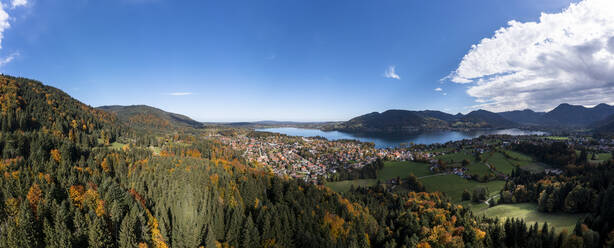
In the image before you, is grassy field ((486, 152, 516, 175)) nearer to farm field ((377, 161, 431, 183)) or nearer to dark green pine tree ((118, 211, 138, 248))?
farm field ((377, 161, 431, 183))

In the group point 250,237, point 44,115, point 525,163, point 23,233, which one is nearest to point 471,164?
point 525,163

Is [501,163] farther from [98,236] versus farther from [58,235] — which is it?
[58,235]

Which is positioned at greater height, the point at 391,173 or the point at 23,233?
the point at 23,233

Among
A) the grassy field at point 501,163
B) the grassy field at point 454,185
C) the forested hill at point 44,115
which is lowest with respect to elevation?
the grassy field at point 454,185

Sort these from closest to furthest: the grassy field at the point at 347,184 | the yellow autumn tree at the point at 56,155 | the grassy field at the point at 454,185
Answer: the yellow autumn tree at the point at 56,155 < the grassy field at the point at 454,185 < the grassy field at the point at 347,184

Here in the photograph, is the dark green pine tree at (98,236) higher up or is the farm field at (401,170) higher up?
the dark green pine tree at (98,236)

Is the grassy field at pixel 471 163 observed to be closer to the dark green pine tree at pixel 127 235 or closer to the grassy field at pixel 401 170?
the grassy field at pixel 401 170

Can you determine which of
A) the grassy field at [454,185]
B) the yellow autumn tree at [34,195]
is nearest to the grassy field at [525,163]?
the grassy field at [454,185]

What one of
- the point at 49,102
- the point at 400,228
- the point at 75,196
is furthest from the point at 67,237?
the point at 49,102
